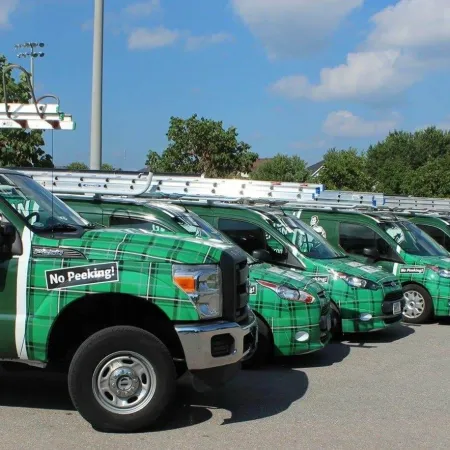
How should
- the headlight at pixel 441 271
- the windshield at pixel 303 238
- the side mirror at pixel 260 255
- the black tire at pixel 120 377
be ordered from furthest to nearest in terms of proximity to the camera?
1. the headlight at pixel 441 271
2. the windshield at pixel 303 238
3. the side mirror at pixel 260 255
4. the black tire at pixel 120 377

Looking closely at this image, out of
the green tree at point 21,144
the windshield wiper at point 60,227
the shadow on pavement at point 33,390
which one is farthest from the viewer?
the green tree at point 21,144

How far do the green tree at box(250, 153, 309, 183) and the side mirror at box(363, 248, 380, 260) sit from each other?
36.0 metres

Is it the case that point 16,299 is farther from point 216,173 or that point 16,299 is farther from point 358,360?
point 216,173

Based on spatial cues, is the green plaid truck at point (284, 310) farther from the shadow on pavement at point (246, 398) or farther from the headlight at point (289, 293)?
the shadow on pavement at point (246, 398)

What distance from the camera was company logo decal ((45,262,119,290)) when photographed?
5.51 m

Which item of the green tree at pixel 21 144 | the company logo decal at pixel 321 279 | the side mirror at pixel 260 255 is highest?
the green tree at pixel 21 144

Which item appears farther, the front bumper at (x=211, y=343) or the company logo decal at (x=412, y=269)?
the company logo decal at (x=412, y=269)

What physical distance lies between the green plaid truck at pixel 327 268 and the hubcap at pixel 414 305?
6.36 feet

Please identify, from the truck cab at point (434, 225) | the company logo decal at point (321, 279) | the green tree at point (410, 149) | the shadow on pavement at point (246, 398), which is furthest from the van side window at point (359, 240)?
the green tree at point (410, 149)

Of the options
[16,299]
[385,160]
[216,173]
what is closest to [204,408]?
[16,299]

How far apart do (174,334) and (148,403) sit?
1.98ft

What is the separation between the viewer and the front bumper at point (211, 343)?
5484mm

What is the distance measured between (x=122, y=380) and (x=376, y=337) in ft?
20.5

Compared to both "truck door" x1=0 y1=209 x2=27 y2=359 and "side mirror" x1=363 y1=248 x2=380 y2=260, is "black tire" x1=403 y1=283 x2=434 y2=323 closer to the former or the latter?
"side mirror" x1=363 y1=248 x2=380 y2=260
